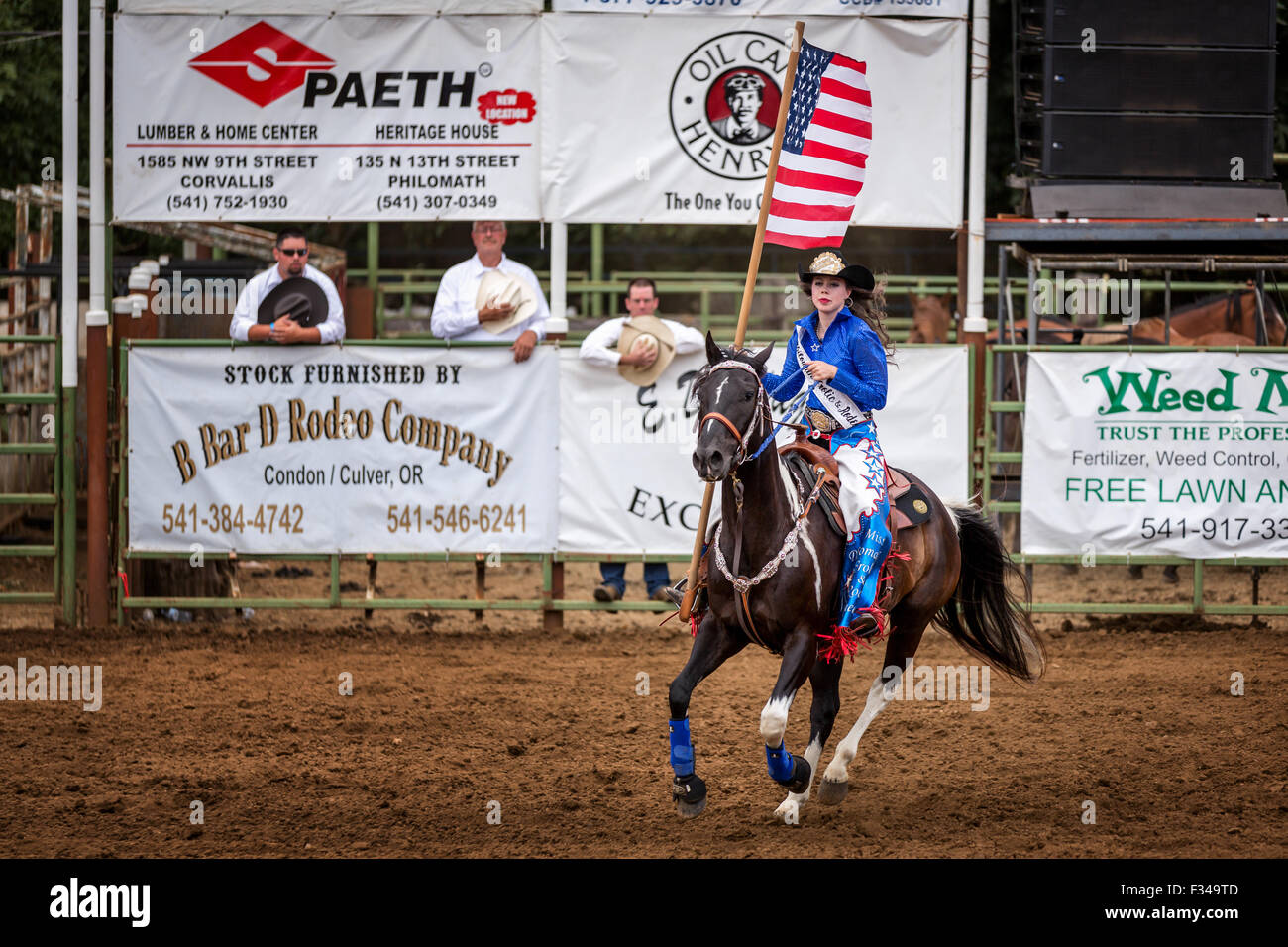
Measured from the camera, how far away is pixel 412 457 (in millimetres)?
10453

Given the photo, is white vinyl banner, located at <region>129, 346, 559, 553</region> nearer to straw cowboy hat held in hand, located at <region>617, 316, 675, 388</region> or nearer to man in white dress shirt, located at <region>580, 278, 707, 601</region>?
man in white dress shirt, located at <region>580, 278, 707, 601</region>

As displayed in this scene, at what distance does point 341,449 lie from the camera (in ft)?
34.2

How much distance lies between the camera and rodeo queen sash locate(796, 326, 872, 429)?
665 cm

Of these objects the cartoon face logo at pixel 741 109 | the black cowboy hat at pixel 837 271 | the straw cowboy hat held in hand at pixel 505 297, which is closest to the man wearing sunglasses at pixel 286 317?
the straw cowboy hat held in hand at pixel 505 297

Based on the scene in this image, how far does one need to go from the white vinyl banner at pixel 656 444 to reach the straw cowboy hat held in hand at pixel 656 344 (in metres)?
0.08

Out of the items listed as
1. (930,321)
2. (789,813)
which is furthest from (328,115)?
(930,321)

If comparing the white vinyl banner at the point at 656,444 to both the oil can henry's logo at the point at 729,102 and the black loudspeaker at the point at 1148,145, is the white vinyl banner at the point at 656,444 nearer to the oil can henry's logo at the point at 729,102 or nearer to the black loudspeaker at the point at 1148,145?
the oil can henry's logo at the point at 729,102

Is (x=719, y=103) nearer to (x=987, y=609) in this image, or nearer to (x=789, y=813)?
(x=987, y=609)

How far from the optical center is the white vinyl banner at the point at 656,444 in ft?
34.3

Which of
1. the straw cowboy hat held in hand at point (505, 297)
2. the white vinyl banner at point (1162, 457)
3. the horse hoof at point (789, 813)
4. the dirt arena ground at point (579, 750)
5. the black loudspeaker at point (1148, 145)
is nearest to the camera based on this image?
the dirt arena ground at point (579, 750)

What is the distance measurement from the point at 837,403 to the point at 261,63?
19.7ft
